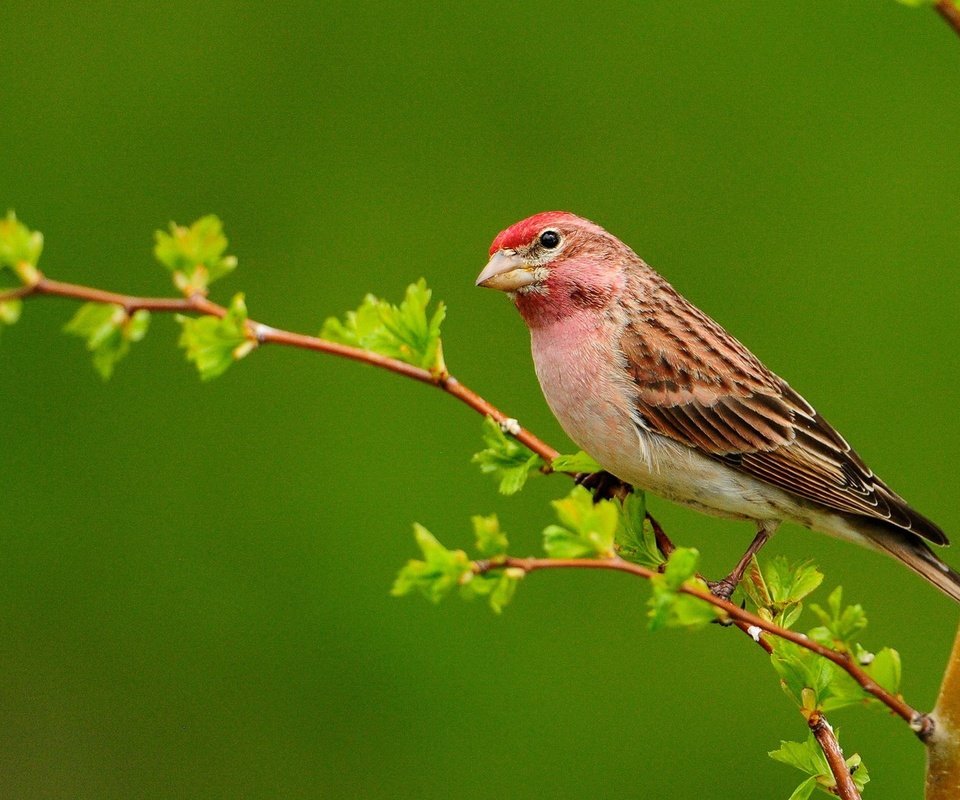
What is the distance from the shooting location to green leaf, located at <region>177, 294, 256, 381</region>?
2223mm

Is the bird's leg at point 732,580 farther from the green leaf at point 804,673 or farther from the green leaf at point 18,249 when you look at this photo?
the green leaf at point 18,249

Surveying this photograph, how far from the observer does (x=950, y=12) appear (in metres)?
1.61

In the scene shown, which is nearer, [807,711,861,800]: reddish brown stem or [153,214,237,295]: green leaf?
[807,711,861,800]: reddish brown stem

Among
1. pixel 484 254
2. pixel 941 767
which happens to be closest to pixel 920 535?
pixel 941 767

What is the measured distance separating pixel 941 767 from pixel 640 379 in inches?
72.0

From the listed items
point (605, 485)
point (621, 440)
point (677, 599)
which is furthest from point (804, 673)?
point (605, 485)

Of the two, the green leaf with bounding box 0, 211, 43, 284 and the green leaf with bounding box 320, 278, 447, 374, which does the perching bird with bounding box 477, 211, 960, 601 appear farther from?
the green leaf with bounding box 0, 211, 43, 284

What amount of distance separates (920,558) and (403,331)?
67.5 inches

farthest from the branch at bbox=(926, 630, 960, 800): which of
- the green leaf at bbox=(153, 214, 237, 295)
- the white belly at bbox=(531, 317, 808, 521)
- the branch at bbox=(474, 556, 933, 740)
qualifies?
the white belly at bbox=(531, 317, 808, 521)

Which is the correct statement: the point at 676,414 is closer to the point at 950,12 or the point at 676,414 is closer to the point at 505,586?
the point at 505,586

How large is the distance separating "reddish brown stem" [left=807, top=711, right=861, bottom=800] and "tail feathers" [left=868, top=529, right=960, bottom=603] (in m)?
1.27

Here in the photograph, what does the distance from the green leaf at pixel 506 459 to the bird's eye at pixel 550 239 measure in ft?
3.29

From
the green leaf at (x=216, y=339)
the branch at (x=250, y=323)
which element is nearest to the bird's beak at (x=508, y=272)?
the branch at (x=250, y=323)

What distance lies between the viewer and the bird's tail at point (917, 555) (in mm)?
3480
